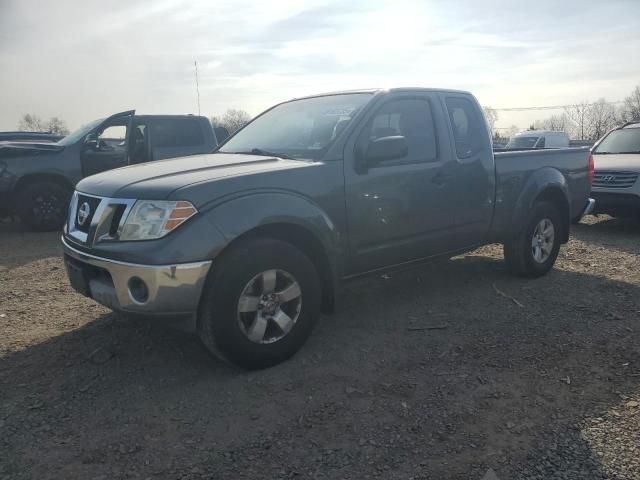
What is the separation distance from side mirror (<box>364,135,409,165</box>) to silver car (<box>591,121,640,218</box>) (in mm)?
5740

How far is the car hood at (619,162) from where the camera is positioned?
8.00 metres

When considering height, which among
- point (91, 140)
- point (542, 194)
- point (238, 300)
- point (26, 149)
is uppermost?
point (91, 140)

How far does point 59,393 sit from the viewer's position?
311cm

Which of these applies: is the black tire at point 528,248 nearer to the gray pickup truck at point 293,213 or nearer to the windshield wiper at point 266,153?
the gray pickup truck at point 293,213

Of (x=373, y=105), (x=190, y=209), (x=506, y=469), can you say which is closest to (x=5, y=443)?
(x=190, y=209)

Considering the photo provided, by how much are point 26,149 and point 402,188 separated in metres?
6.76

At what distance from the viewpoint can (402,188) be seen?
403 centimetres

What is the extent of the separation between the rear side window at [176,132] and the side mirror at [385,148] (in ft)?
19.6

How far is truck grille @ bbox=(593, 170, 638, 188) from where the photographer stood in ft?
25.8

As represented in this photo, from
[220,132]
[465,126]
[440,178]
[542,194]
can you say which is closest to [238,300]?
[440,178]

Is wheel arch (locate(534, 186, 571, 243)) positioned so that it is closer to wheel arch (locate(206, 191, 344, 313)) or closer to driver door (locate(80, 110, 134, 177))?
wheel arch (locate(206, 191, 344, 313))

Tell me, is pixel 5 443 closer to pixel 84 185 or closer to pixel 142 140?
pixel 84 185

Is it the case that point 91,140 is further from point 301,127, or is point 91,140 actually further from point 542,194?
point 542,194

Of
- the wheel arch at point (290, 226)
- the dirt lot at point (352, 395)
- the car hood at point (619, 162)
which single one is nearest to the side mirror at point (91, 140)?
the dirt lot at point (352, 395)
